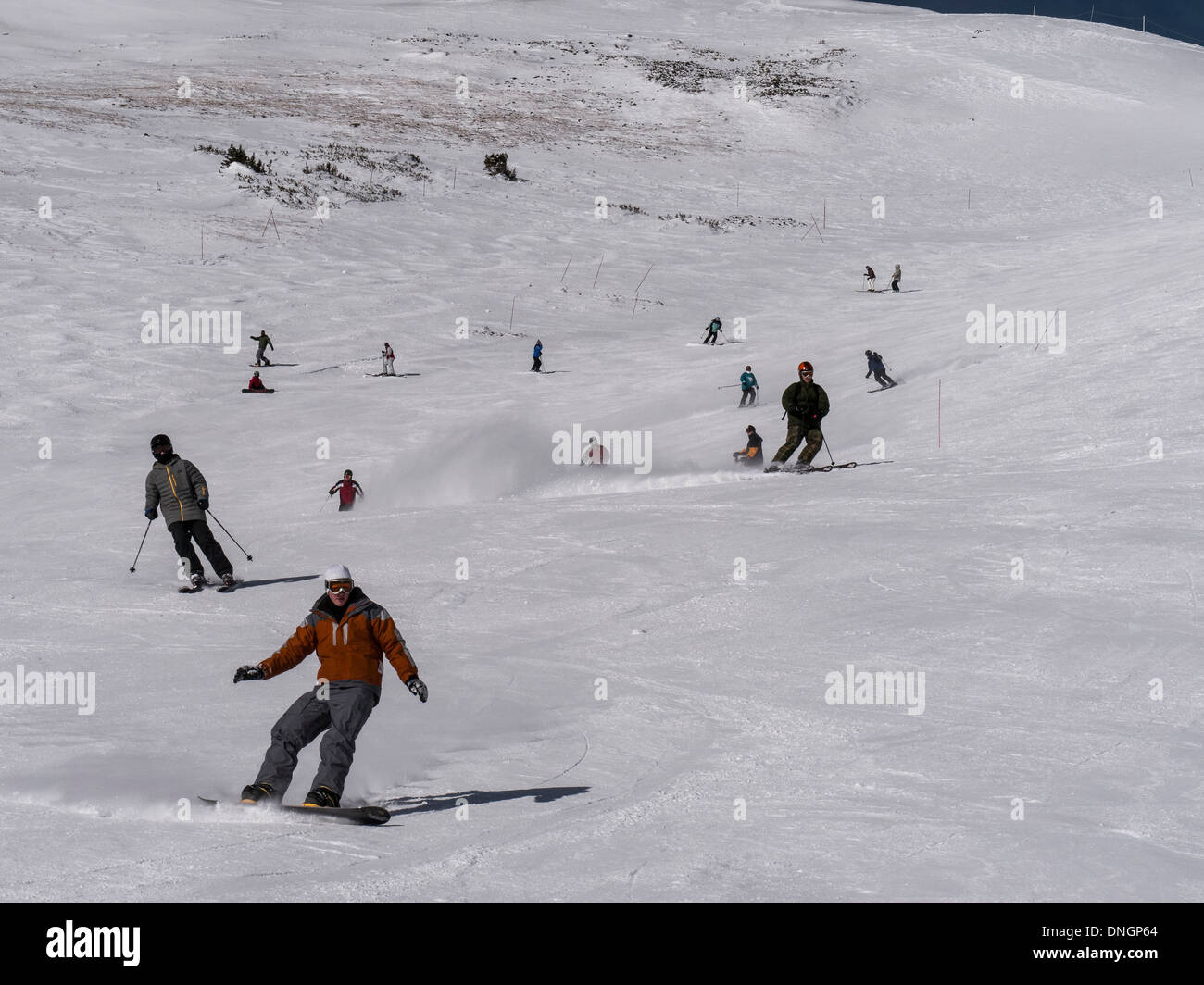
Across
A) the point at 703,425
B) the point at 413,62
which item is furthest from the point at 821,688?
the point at 413,62

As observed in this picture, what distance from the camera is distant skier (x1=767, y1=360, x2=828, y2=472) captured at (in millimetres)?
Result: 17406

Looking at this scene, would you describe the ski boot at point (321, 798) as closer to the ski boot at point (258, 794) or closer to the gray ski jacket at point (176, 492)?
the ski boot at point (258, 794)

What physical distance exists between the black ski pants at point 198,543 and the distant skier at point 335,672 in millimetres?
5840

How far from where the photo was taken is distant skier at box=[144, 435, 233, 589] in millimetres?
12680

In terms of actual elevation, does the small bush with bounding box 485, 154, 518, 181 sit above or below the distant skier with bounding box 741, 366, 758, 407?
above

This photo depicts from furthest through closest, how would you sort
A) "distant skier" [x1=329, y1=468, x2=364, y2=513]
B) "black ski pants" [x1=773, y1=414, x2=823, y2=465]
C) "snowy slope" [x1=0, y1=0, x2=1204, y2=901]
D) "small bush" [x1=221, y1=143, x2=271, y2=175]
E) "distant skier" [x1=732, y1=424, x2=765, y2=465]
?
"small bush" [x1=221, y1=143, x2=271, y2=175] < "distant skier" [x1=732, y1=424, x2=765, y2=465] < "distant skier" [x1=329, y1=468, x2=364, y2=513] < "black ski pants" [x1=773, y1=414, x2=823, y2=465] < "snowy slope" [x1=0, y1=0, x2=1204, y2=901]

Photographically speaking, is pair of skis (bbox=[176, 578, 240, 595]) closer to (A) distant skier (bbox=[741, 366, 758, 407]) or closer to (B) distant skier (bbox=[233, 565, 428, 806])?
(B) distant skier (bbox=[233, 565, 428, 806])

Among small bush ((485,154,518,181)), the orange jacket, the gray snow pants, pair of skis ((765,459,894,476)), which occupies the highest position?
small bush ((485,154,518,181))

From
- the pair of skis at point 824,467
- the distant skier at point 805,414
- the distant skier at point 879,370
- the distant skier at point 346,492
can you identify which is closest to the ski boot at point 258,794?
the distant skier at point 805,414

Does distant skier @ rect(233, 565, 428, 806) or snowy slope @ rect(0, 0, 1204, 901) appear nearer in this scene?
snowy slope @ rect(0, 0, 1204, 901)

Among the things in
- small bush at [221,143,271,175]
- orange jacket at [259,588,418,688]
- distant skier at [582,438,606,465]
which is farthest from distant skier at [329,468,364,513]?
small bush at [221,143,271,175]

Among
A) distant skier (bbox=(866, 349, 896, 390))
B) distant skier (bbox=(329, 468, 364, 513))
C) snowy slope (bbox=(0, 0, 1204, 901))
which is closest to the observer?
snowy slope (bbox=(0, 0, 1204, 901))

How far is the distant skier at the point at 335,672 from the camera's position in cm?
690

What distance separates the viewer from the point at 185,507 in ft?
41.6
